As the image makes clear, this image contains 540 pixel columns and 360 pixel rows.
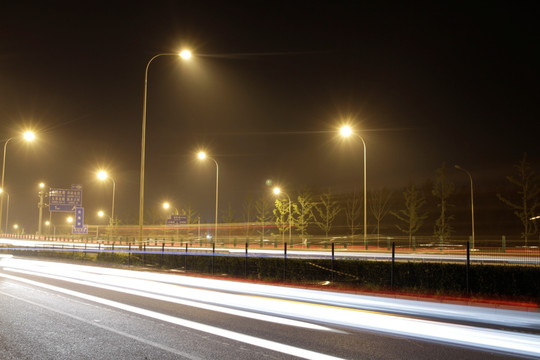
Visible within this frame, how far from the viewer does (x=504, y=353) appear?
716 cm

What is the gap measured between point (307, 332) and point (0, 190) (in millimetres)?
43603

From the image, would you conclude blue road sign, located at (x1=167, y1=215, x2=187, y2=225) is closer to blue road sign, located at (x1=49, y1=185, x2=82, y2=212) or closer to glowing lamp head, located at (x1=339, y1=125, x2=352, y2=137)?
blue road sign, located at (x1=49, y1=185, x2=82, y2=212)

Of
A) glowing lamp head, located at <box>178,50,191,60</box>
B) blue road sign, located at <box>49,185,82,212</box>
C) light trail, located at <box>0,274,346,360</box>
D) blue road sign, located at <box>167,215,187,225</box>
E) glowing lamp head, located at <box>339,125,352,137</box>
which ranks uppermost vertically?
glowing lamp head, located at <box>178,50,191,60</box>

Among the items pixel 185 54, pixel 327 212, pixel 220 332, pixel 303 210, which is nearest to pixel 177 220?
pixel 303 210

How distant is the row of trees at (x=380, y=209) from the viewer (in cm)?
4938

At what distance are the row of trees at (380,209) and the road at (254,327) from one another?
2746 centimetres

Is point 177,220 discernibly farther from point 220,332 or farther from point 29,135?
point 220,332

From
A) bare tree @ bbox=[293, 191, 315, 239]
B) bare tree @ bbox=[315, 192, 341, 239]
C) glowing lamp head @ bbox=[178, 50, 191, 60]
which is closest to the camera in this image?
glowing lamp head @ bbox=[178, 50, 191, 60]

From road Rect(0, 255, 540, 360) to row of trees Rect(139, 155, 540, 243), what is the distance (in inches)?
1081

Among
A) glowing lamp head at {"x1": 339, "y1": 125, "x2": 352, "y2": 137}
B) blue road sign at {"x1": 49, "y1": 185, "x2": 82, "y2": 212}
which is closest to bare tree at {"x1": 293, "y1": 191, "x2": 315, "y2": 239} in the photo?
blue road sign at {"x1": 49, "y1": 185, "x2": 82, "y2": 212}

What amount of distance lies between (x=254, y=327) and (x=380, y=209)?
5953 centimetres

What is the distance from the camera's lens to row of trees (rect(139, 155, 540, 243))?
1944 inches

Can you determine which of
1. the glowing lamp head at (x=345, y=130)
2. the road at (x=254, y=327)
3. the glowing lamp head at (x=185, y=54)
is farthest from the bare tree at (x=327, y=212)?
the road at (x=254, y=327)

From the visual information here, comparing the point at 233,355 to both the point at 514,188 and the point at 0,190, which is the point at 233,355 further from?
the point at 514,188
